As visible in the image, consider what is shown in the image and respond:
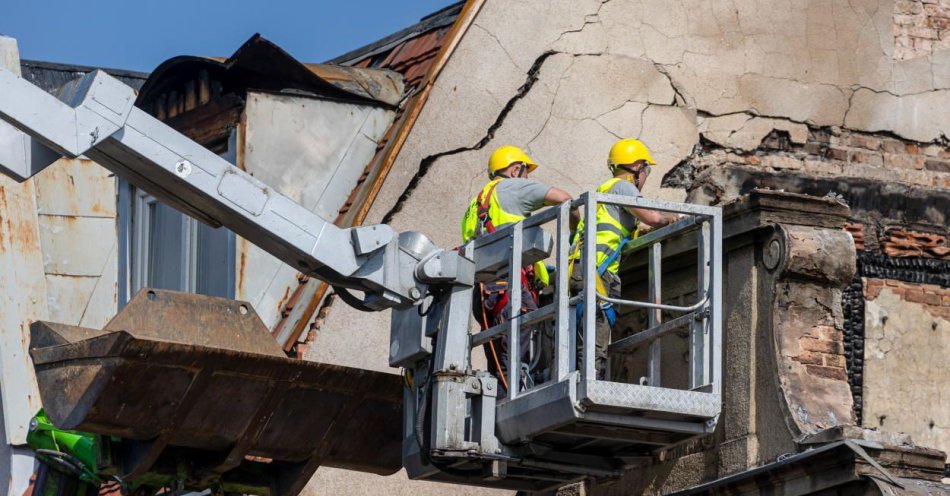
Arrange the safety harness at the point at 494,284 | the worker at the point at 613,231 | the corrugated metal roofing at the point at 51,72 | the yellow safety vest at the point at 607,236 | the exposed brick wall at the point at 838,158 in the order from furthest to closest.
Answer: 1. the corrugated metal roofing at the point at 51,72
2. the exposed brick wall at the point at 838,158
3. the safety harness at the point at 494,284
4. the yellow safety vest at the point at 607,236
5. the worker at the point at 613,231

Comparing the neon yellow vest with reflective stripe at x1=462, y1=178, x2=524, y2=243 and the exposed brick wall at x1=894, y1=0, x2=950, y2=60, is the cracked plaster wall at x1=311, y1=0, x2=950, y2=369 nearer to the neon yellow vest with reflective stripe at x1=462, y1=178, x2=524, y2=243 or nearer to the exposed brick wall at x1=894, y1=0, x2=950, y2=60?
the exposed brick wall at x1=894, y1=0, x2=950, y2=60

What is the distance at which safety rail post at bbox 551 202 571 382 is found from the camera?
9859 millimetres

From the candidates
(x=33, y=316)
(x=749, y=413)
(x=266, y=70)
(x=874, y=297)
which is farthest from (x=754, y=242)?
(x=33, y=316)

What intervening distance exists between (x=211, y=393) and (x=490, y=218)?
1900mm

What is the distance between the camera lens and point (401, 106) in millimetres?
14492

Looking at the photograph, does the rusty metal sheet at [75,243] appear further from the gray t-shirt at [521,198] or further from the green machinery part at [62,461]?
the gray t-shirt at [521,198]

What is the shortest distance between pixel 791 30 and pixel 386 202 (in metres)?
3.64

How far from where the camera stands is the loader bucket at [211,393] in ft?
35.1

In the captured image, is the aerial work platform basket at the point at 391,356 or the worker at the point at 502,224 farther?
→ the worker at the point at 502,224

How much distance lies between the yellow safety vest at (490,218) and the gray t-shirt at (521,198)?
3 centimetres

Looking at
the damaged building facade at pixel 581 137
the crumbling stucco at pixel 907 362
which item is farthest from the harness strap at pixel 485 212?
the crumbling stucco at pixel 907 362

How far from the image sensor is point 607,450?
34.8ft

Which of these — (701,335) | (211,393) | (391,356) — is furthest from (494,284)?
(211,393)

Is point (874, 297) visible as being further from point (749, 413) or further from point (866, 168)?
point (749, 413)
